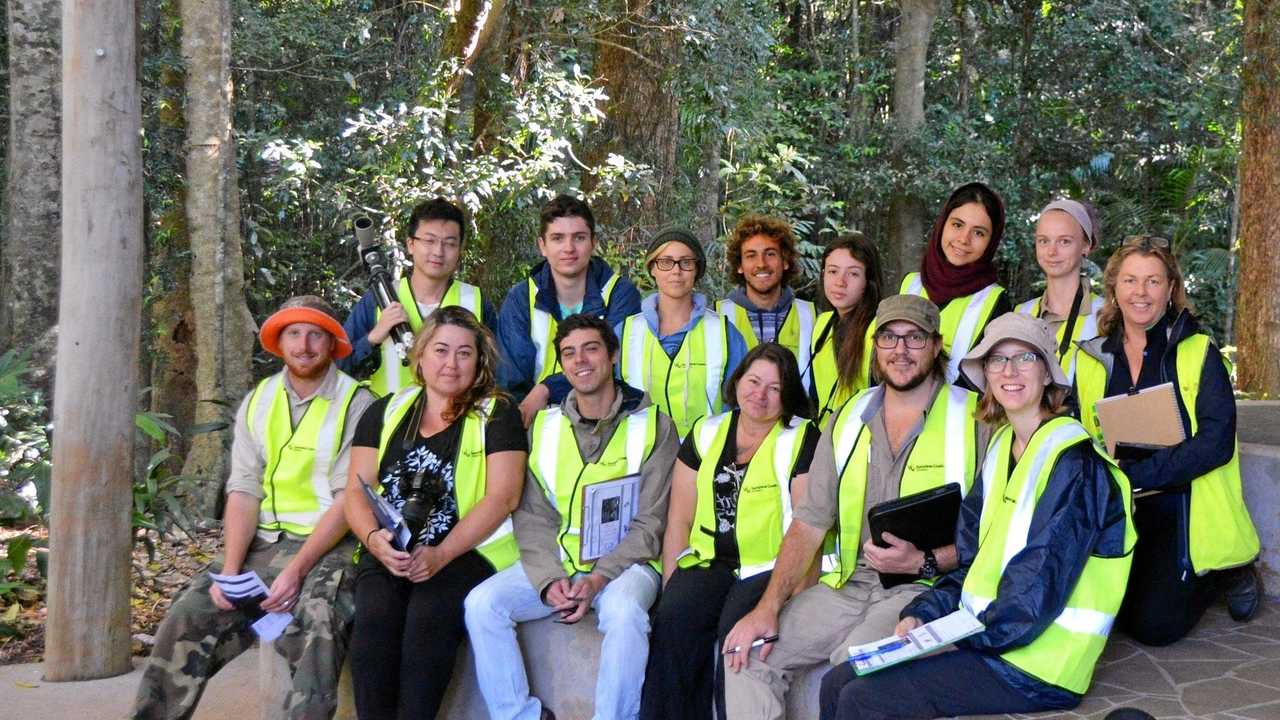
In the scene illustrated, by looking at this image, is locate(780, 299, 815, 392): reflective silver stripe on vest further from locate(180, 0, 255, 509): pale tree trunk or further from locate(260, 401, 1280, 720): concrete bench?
locate(180, 0, 255, 509): pale tree trunk

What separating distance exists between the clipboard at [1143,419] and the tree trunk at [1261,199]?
20.4ft

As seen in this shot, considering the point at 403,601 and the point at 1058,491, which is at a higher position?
the point at 1058,491

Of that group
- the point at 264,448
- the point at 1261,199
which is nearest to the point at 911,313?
the point at 264,448

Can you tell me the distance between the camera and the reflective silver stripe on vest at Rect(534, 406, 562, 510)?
496cm

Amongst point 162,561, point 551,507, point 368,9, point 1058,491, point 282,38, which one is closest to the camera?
point 1058,491

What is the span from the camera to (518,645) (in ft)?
15.8

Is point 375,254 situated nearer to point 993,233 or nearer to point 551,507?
point 551,507

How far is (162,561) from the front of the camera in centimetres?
829

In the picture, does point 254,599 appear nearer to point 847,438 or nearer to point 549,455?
point 549,455

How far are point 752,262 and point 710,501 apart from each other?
4.57 ft

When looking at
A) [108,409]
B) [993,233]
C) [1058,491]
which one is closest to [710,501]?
[1058,491]

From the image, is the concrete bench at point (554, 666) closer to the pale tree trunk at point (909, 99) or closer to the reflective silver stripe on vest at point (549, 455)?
Answer: the reflective silver stripe on vest at point (549, 455)

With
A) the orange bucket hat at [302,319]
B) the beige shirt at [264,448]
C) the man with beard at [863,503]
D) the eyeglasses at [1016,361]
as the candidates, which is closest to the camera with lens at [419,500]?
the beige shirt at [264,448]

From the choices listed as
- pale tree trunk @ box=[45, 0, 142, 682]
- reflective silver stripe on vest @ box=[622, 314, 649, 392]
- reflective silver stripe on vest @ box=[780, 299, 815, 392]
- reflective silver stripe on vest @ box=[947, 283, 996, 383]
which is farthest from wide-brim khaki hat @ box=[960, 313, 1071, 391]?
pale tree trunk @ box=[45, 0, 142, 682]
